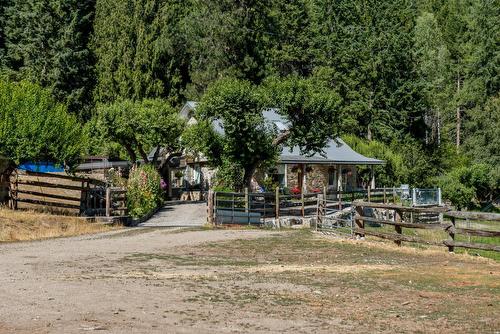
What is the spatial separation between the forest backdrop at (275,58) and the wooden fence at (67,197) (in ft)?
106

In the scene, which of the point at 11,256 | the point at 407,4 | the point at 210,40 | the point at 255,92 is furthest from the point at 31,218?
the point at 407,4

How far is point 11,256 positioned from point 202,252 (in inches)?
210

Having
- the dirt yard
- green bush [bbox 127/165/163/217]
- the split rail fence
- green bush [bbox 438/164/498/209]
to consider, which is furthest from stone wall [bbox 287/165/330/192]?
the dirt yard

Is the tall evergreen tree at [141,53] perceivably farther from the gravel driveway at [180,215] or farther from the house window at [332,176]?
the gravel driveway at [180,215]

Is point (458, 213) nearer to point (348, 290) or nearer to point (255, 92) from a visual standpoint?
point (348, 290)

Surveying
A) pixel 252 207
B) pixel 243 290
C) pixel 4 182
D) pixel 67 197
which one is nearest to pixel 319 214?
pixel 252 207

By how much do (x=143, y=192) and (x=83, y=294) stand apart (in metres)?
26.4

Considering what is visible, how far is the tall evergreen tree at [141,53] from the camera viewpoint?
7150 centimetres

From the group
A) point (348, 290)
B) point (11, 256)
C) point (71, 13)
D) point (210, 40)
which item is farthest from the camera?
point (71, 13)

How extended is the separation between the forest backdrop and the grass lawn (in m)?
44.8

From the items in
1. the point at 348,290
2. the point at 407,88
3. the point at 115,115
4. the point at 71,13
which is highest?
the point at 71,13

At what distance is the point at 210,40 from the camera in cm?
7131

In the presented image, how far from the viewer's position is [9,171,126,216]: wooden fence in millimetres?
33188

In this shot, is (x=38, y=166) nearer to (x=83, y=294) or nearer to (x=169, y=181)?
(x=169, y=181)
